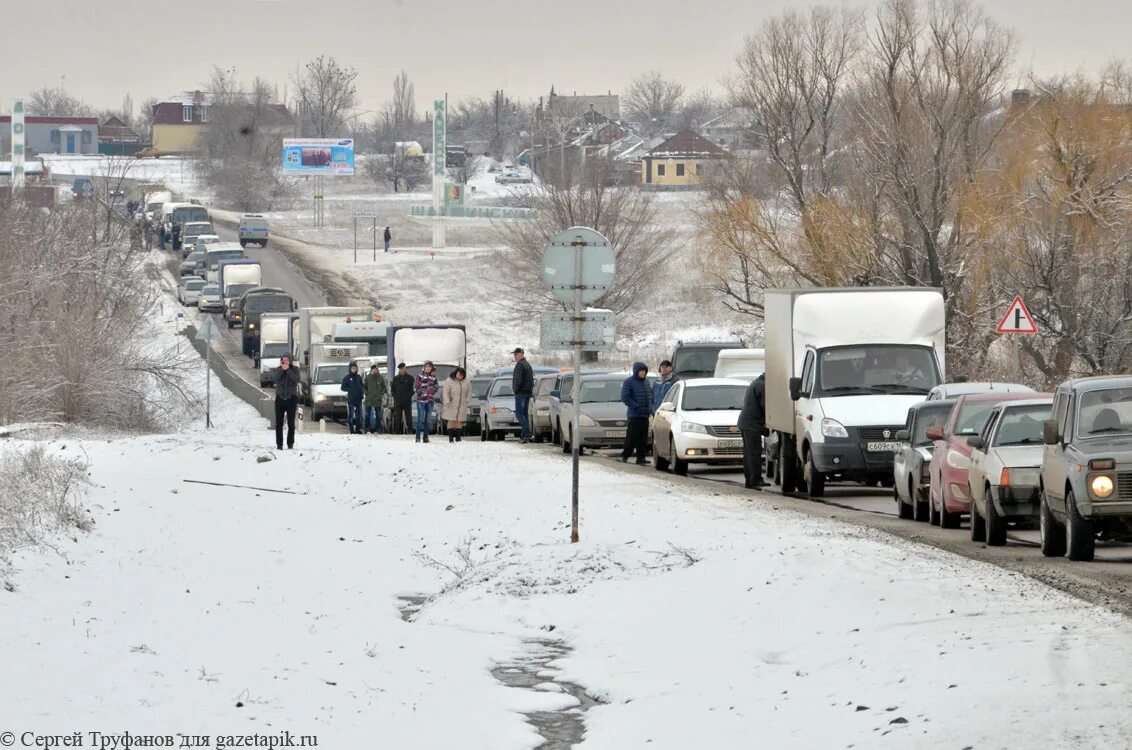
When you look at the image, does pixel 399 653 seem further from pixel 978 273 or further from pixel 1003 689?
pixel 978 273

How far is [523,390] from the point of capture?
37.3 meters

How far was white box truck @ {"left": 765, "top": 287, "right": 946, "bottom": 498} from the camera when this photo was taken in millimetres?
24047

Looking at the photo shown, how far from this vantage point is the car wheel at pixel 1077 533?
14383 millimetres

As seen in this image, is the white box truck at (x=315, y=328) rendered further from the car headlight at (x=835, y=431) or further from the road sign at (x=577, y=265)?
the road sign at (x=577, y=265)

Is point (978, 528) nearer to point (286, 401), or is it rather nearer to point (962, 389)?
point (962, 389)

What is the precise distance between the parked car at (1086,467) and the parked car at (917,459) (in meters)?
4.31

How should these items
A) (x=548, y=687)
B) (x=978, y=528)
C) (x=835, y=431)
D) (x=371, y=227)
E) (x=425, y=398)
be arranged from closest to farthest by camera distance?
(x=548, y=687), (x=978, y=528), (x=835, y=431), (x=425, y=398), (x=371, y=227)

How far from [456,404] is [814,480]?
1383 cm

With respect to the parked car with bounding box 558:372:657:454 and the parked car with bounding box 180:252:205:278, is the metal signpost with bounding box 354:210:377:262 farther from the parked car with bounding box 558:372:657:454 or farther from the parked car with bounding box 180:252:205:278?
the parked car with bounding box 558:372:657:454

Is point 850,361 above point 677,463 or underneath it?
above

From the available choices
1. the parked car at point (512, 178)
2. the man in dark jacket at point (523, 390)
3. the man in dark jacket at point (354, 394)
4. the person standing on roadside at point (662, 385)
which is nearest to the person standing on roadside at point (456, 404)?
the man in dark jacket at point (523, 390)

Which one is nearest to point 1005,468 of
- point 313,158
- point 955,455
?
point 955,455

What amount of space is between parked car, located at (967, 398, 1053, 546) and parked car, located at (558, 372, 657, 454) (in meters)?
15.8

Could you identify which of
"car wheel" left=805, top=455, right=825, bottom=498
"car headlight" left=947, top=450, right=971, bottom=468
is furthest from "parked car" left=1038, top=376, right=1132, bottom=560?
"car wheel" left=805, top=455, right=825, bottom=498
